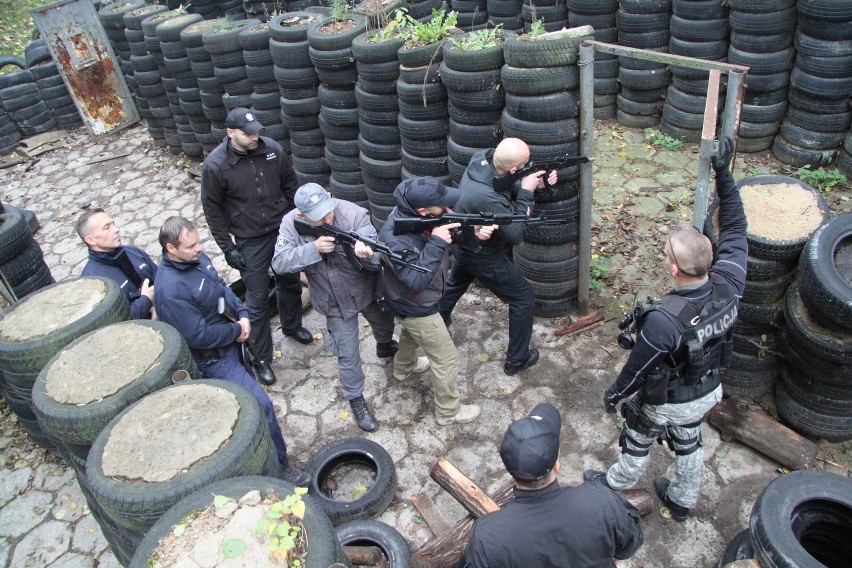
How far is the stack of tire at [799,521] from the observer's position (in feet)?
10.1

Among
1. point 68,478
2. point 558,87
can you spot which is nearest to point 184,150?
point 68,478

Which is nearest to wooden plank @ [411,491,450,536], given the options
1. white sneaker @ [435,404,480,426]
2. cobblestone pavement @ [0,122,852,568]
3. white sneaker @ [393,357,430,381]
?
cobblestone pavement @ [0,122,852,568]

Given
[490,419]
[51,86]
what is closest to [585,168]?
[490,419]

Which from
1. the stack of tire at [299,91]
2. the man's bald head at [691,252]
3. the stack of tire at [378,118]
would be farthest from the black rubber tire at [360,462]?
the stack of tire at [299,91]

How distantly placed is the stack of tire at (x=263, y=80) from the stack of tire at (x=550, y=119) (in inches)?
161

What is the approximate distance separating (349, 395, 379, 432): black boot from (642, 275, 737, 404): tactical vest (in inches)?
96.4

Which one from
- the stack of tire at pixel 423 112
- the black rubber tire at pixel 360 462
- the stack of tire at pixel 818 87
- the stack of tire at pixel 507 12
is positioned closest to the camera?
the black rubber tire at pixel 360 462

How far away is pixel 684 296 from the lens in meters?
3.61

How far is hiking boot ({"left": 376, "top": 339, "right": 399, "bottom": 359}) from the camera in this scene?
6082 millimetres

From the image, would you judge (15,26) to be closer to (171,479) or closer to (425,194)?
(425,194)

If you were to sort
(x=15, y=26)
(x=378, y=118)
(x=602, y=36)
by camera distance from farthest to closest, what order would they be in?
(x=15, y=26)
(x=602, y=36)
(x=378, y=118)

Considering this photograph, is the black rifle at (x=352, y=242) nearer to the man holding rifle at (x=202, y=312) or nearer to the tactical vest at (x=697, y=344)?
the man holding rifle at (x=202, y=312)

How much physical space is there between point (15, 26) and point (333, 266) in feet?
63.0

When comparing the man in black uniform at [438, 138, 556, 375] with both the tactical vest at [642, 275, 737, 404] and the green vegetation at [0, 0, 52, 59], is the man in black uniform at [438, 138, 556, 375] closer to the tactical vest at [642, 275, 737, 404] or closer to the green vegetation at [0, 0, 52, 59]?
the tactical vest at [642, 275, 737, 404]
